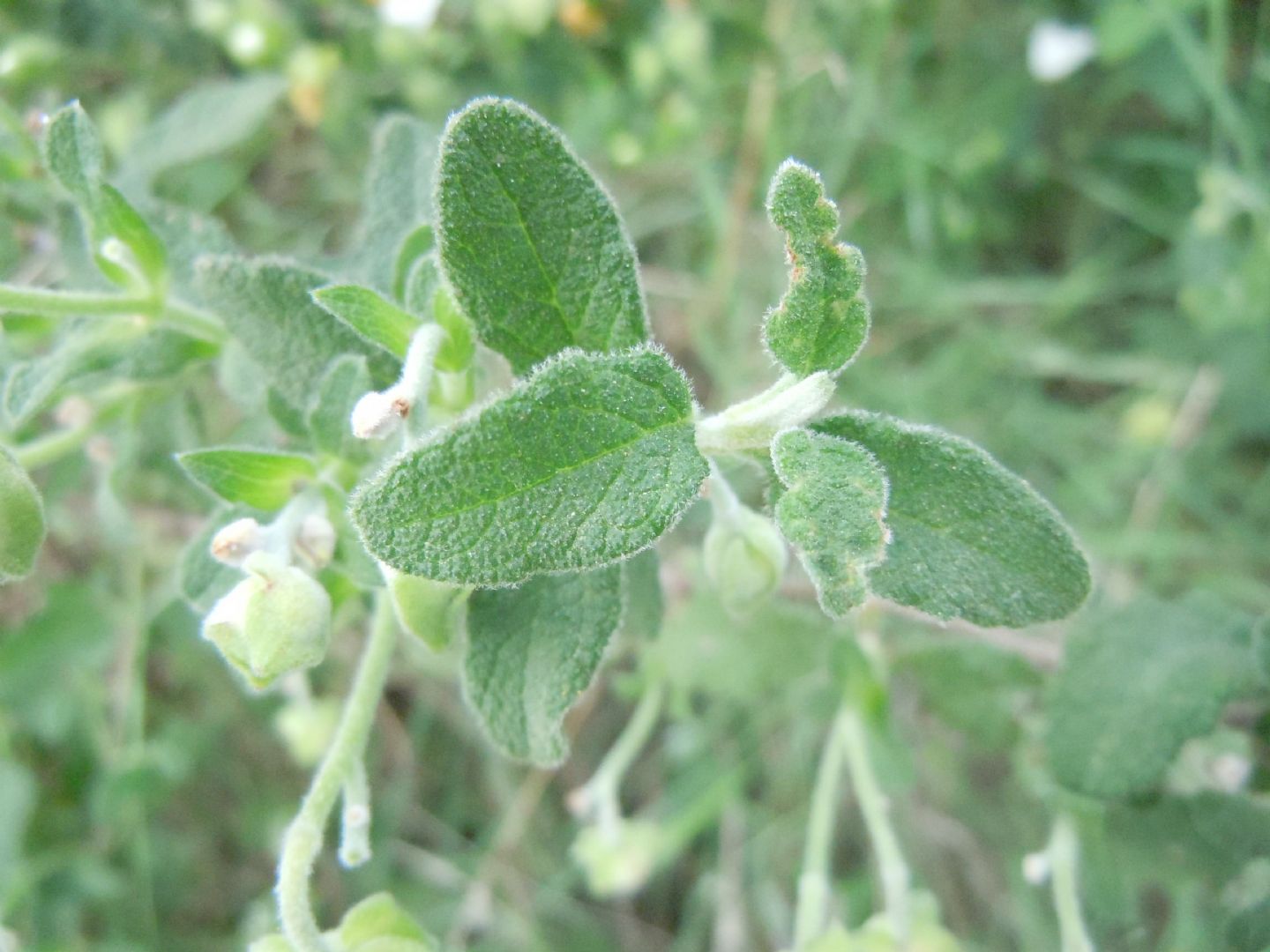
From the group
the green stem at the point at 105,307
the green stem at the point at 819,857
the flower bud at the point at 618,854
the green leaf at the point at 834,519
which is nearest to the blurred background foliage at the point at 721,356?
the flower bud at the point at 618,854

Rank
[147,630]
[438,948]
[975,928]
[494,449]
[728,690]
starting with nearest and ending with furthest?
[494,449]
[438,948]
[728,690]
[147,630]
[975,928]

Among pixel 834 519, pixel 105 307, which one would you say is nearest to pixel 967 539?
pixel 834 519

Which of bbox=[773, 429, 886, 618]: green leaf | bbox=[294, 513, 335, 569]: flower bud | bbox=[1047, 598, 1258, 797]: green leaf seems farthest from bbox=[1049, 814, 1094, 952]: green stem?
bbox=[294, 513, 335, 569]: flower bud

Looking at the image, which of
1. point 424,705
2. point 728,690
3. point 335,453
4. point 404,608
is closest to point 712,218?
point 728,690

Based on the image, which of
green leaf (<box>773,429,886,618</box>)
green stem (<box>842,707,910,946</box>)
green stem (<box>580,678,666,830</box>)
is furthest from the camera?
green stem (<box>580,678,666,830</box>)

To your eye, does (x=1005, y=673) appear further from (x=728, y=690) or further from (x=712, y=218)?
(x=712, y=218)

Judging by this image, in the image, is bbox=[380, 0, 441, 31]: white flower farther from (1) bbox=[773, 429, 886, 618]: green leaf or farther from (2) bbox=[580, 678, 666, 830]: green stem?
Answer: (1) bbox=[773, 429, 886, 618]: green leaf
